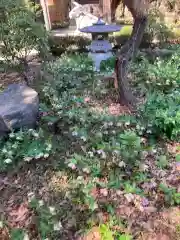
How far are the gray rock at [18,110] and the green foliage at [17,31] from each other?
79.1 inches

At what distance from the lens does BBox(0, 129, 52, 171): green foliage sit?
3.04 metres

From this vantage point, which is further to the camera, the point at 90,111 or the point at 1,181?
the point at 90,111

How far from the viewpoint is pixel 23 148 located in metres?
3.19

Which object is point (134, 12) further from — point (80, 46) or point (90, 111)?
point (80, 46)

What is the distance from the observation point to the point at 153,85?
4.73m

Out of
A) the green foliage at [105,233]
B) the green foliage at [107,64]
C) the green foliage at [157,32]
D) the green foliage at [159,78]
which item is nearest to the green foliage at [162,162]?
the green foliage at [105,233]

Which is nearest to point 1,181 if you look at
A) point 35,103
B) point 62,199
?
point 62,199

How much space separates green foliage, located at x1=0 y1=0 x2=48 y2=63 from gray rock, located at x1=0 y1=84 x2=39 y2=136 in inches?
79.1

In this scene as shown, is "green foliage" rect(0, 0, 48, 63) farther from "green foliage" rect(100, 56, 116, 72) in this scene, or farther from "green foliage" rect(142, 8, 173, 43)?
"green foliage" rect(142, 8, 173, 43)

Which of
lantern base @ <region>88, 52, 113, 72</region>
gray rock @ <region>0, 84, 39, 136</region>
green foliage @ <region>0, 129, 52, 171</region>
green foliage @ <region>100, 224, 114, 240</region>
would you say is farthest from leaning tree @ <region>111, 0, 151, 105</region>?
lantern base @ <region>88, 52, 113, 72</region>

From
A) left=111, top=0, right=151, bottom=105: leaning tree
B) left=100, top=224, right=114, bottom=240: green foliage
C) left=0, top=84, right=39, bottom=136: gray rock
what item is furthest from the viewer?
left=111, top=0, right=151, bottom=105: leaning tree

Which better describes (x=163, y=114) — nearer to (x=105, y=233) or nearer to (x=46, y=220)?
(x=105, y=233)

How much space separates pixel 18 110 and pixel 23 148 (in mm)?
560

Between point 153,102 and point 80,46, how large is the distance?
524 cm
